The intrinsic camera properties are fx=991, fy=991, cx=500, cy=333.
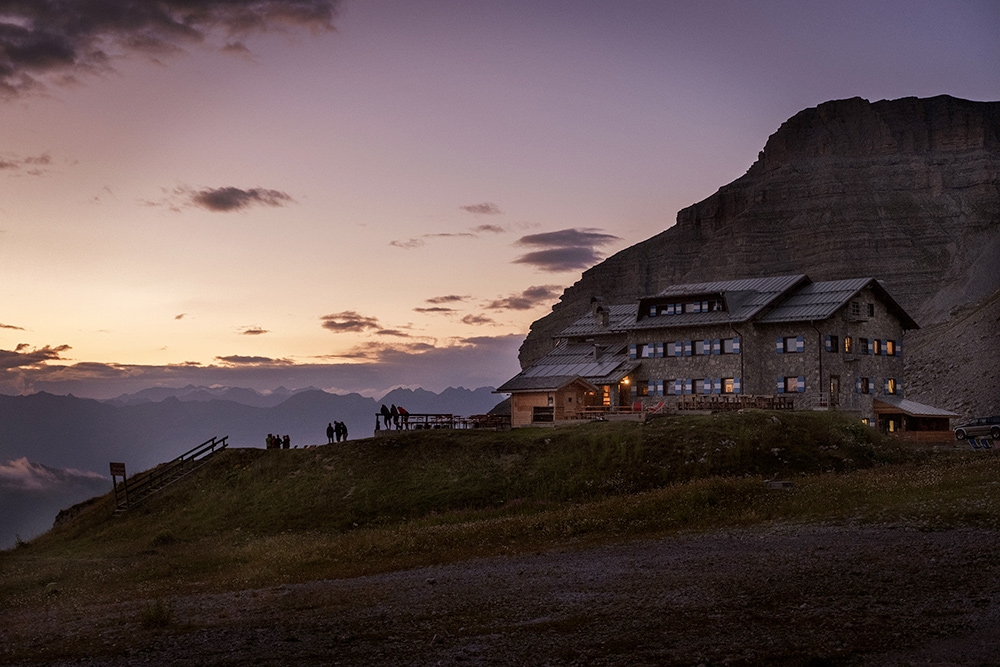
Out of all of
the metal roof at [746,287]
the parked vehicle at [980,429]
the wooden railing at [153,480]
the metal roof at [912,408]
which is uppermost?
the metal roof at [746,287]

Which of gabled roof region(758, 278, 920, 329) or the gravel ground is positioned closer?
the gravel ground

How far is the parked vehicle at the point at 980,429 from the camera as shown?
70562 mm

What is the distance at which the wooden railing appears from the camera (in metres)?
57.2

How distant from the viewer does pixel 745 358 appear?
244 ft

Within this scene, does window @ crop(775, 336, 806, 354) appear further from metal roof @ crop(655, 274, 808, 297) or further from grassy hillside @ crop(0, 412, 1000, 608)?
grassy hillside @ crop(0, 412, 1000, 608)

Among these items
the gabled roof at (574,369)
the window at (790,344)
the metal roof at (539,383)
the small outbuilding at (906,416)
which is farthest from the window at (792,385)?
the metal roof at (539,383)

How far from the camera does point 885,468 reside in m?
45.2

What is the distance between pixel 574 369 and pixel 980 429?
3042 centimetres

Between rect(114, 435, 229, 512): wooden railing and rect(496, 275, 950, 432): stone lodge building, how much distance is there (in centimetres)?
2536

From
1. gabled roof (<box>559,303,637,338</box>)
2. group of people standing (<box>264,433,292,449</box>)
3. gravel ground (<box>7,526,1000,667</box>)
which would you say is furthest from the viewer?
gabled roof (<box>559,303,637,338</box>)

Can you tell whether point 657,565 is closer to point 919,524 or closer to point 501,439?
point 919,524

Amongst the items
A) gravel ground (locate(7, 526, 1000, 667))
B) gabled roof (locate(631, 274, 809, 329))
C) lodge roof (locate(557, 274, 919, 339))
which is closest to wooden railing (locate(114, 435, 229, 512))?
gravel ground (locate(7, 526, 1000, 667))

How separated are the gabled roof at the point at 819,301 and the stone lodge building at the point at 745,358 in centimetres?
9

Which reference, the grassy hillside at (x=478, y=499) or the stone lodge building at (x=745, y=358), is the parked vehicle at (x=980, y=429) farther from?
the grassy hillside at (x=478, y=499)
